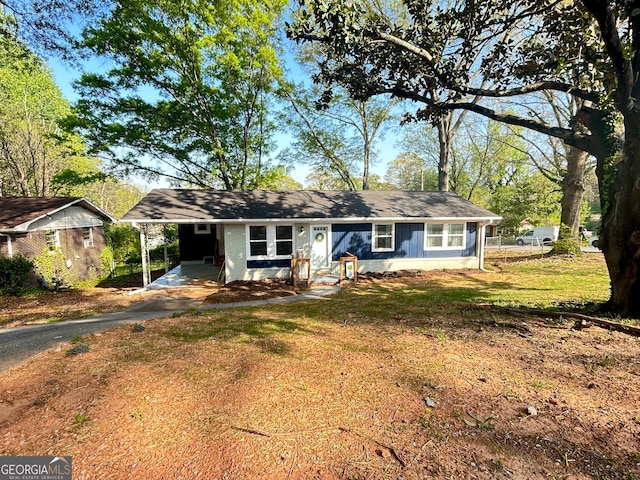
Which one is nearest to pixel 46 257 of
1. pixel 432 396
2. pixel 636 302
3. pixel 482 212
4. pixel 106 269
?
pixel 106 269

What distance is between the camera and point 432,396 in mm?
3211

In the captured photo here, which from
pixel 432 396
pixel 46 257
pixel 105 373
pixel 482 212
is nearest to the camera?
pixel 432 396

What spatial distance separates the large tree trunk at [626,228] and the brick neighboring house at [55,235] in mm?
17382

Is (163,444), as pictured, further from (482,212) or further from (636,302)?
(482,212)

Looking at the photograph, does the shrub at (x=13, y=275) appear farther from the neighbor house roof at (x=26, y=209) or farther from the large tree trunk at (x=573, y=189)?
the large tree trunk at (x=573, y=189)

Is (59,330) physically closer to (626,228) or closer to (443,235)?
(626,228)

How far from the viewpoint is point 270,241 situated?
1182cm

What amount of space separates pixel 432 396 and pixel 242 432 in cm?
207

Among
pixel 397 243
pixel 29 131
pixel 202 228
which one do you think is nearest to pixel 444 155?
pixel 397 243

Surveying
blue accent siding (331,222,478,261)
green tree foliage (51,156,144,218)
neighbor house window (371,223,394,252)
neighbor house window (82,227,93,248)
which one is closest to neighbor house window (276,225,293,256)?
blue accent siding (331,222,478,261)

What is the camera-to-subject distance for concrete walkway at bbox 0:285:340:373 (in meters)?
4.79

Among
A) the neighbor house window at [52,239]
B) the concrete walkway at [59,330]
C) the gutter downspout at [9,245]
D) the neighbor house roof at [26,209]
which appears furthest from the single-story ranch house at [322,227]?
the gutter downspout at [9,245]

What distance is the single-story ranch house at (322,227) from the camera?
37.6ft

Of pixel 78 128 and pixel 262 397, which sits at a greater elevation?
pixel 78 128
